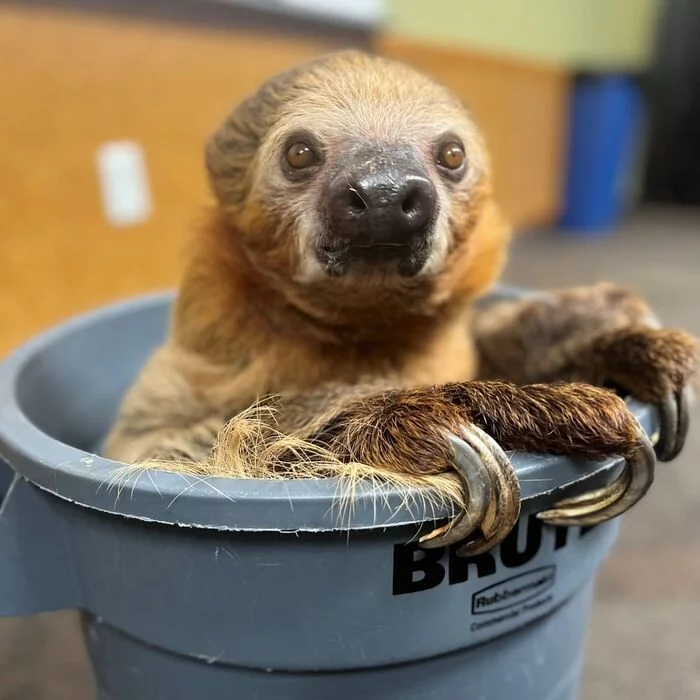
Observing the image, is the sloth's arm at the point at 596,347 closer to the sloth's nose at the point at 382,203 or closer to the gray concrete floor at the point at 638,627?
the sloth's nose at the point at 382,203

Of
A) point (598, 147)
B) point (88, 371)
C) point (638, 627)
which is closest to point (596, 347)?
point (638, 627)

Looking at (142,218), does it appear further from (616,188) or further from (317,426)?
(616,188)

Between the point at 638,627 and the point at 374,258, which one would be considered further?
the point at 638,627

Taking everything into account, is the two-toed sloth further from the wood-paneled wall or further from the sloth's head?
the wood-paneled wall

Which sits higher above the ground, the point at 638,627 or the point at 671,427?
the point at 671,427

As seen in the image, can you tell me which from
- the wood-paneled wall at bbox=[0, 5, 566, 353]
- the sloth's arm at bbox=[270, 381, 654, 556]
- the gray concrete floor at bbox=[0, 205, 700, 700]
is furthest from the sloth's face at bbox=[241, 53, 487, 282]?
the wood-paneled wall at bbox=[0, 5, 566, 353]

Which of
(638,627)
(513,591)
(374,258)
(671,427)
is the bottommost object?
(638,627)

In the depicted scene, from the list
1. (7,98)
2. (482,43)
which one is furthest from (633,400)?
(482,43)

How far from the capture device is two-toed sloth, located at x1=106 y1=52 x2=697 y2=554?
713mm

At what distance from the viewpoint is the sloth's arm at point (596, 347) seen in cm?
87

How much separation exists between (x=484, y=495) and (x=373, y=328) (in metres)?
0.37

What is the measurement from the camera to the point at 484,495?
2.16 feet

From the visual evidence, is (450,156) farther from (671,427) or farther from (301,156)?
(671,427)

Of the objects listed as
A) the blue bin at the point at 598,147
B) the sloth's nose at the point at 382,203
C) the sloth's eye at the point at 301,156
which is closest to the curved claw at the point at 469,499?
the sloth's nose at the point at 382,203
